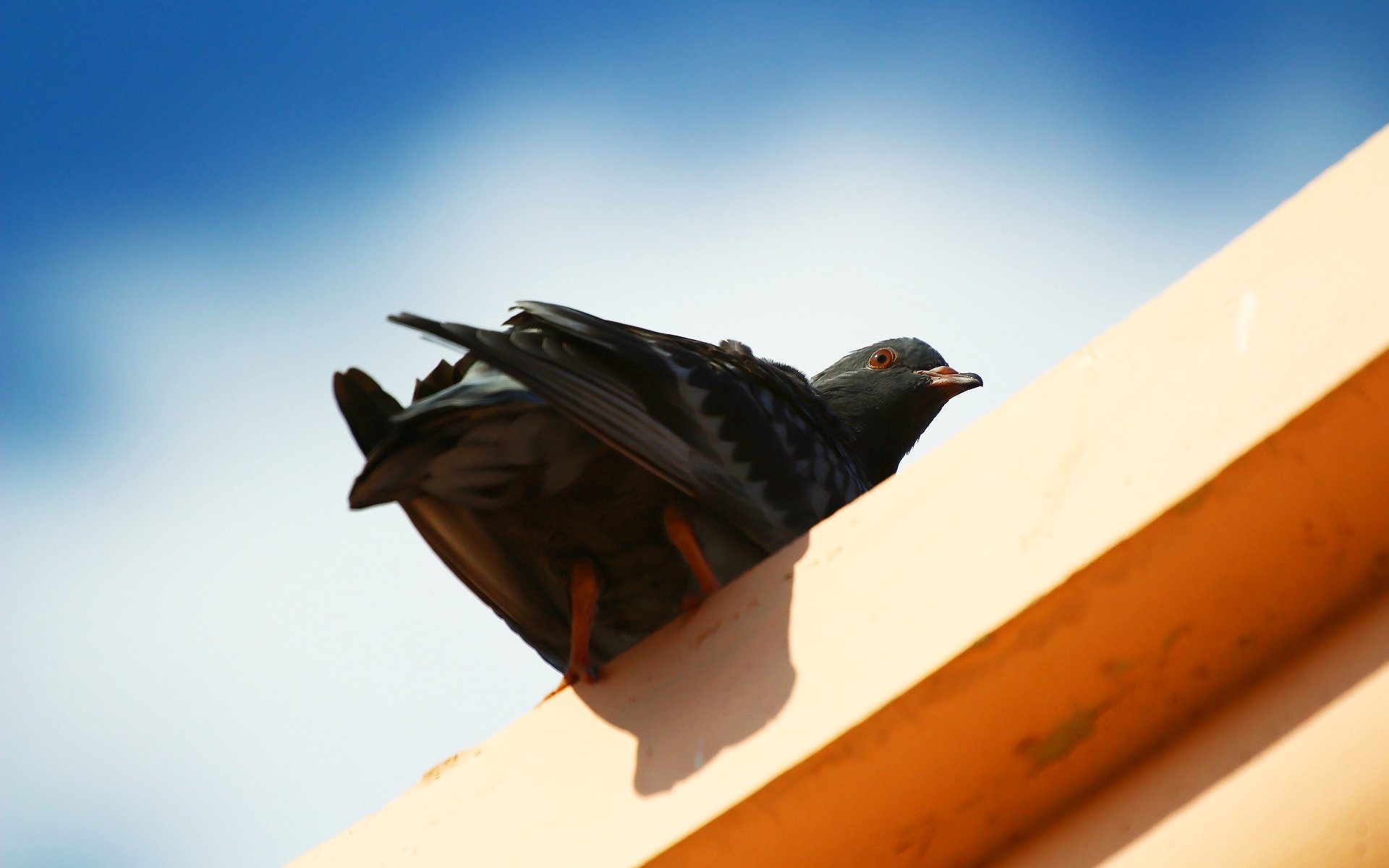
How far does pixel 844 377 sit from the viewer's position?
283 inches

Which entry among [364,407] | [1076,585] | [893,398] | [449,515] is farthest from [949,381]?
[1076,585]

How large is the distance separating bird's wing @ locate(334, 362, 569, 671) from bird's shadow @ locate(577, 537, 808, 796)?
2.62 feet

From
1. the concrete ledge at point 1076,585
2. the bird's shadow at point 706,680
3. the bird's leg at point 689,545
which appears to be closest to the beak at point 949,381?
the bird's leg at point 689,545

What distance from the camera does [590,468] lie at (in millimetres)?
4277

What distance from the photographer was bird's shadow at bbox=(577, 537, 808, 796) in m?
2.84

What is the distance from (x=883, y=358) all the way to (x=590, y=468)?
3.30 meters

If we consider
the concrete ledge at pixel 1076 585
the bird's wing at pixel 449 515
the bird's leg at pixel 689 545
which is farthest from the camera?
the bird's leg at pixel 689 545

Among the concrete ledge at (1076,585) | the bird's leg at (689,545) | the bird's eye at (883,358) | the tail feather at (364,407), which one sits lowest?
the concrete ledge at (1076,585)

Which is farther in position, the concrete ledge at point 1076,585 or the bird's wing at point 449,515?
the bird's wing at point 449,515

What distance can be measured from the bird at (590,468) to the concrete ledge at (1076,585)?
0.95m

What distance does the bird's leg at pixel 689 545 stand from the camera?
13.2ft

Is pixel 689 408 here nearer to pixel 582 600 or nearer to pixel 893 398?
pixel 582 600

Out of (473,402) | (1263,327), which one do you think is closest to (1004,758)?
(1263,327)

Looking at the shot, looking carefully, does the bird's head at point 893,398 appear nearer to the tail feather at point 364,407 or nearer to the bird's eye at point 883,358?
the bird's eye at point 883,358
